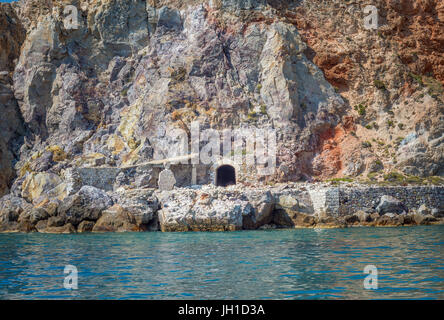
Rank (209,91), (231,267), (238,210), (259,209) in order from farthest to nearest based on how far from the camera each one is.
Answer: (209,91) → (259,209) → (238,210) → (231,267)

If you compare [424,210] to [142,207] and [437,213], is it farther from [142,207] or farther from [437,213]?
[142,207]

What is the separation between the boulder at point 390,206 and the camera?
2847 cm

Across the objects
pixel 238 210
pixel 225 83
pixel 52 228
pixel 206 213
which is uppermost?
pixel 225 83

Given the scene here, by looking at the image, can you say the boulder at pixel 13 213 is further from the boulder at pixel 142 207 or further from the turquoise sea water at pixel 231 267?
the turquoise sea water at pixel 231 267

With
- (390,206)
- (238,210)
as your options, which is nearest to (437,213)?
(390,206)

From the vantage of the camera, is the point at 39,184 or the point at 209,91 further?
the point at 209,91

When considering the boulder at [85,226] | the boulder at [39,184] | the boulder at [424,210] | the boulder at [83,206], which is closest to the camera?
the boulder at [85,226]

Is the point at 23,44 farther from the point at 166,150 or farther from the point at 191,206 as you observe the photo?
the point at 191,206

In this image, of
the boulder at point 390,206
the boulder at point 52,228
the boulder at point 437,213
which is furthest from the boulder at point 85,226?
the boulder at point 437,213

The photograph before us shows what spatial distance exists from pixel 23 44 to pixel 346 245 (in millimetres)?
37645

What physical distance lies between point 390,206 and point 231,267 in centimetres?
1722

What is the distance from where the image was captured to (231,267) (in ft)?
46.0

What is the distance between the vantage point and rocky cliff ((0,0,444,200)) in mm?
36344

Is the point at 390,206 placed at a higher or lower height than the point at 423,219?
higher
